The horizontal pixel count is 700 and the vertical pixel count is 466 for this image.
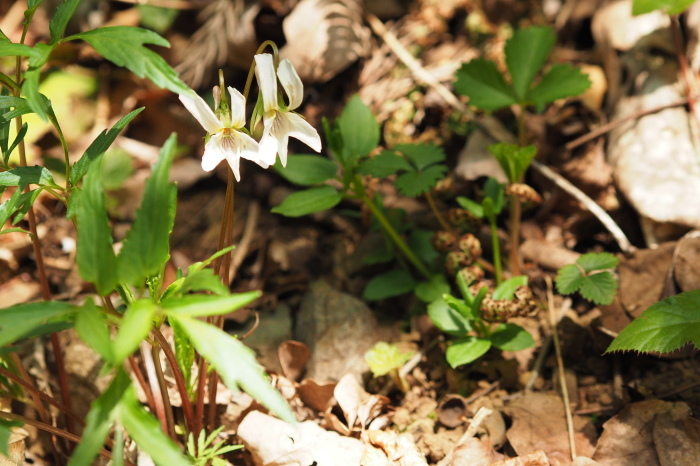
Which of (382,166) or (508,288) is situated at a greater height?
(382,166)

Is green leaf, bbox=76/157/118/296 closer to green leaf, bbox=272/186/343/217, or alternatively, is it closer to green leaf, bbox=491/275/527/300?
green leaf, bbox=272/186/343/217

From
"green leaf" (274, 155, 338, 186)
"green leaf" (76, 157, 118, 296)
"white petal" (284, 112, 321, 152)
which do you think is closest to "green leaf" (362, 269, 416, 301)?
"green leaf" (274, 155, 338, 186)

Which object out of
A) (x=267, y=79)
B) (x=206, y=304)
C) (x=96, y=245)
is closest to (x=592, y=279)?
(x=267, y=79)

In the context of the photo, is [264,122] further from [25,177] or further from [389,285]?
[389,285]

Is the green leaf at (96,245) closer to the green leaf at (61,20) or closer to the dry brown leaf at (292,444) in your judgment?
the green leaf at (61,20)

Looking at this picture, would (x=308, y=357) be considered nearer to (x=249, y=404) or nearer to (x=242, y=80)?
(x=249, y=404)
